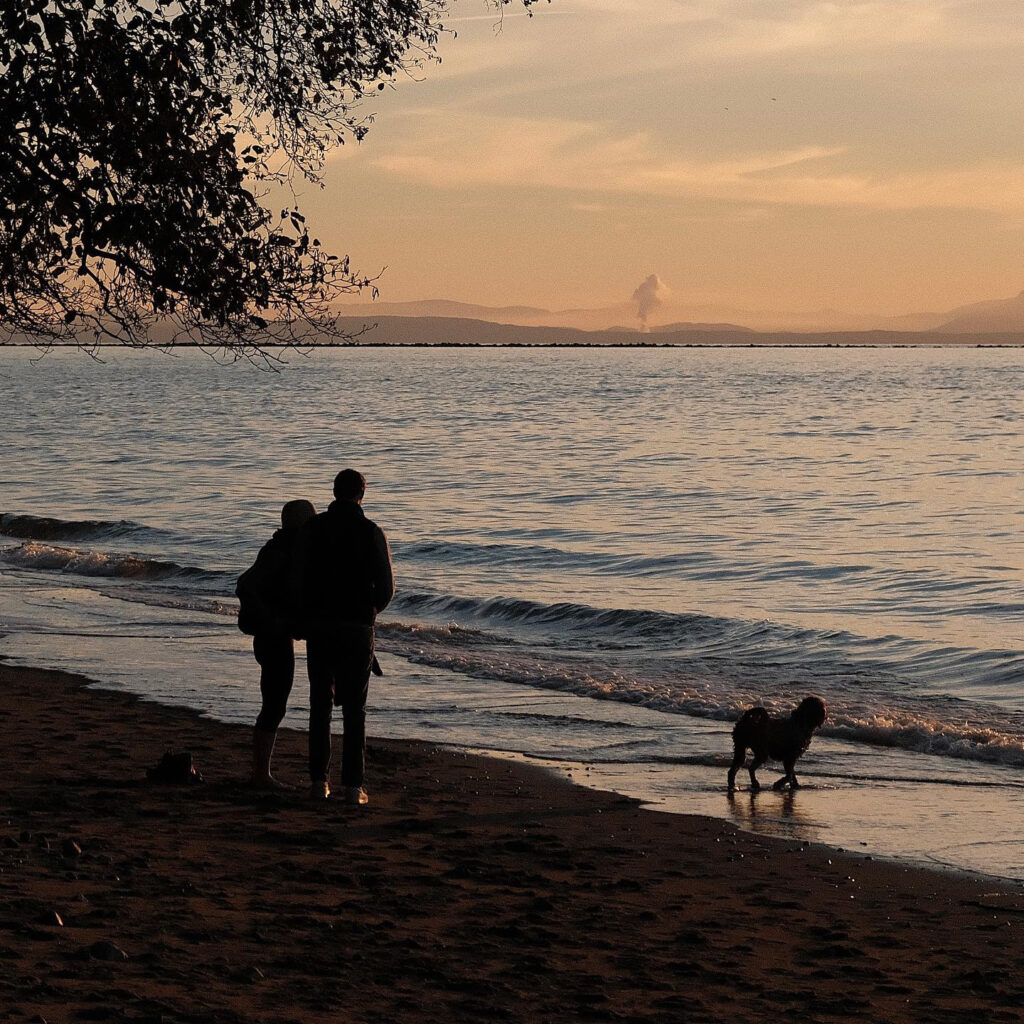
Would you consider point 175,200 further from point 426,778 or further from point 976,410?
point 976,410

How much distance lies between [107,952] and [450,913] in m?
1.66

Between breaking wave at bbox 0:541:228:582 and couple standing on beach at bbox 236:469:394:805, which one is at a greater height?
couple standing on beach at bbox 236:469:394:805

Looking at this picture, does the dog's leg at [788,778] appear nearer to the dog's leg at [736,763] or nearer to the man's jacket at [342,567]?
the dog's leg at [736,763]

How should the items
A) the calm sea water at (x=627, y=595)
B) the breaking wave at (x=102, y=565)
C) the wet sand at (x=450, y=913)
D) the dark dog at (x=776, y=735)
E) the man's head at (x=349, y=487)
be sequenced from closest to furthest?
the wet sand at (x=450, y=913) → the man's head at (x=349, y=487) → the dark dog at (x=776, y=735) → the calm sea water at (x=627, y=595) → the breaking wave at (x=102, y=565)

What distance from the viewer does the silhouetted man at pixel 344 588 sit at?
27.2 feet

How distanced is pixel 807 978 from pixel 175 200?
5.91m

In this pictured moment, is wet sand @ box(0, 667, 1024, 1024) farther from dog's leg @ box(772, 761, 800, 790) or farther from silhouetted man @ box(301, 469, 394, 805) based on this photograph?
dog's leg @ box(772, 761, 800, 790)

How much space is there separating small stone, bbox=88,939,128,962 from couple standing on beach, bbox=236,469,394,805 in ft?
9.44

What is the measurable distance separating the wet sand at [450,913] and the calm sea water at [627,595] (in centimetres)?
109

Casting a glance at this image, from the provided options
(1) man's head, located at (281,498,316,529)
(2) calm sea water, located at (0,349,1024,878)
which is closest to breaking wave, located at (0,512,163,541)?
(2) calm sea water, located at (0,349,1024,878)

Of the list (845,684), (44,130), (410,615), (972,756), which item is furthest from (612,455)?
(44,130)

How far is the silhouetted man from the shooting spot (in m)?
8.28

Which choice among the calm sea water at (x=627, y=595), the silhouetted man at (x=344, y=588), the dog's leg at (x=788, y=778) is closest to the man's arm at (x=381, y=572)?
the silhouetted man at (x=344, y=588)

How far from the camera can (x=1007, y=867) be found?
26.2ft
